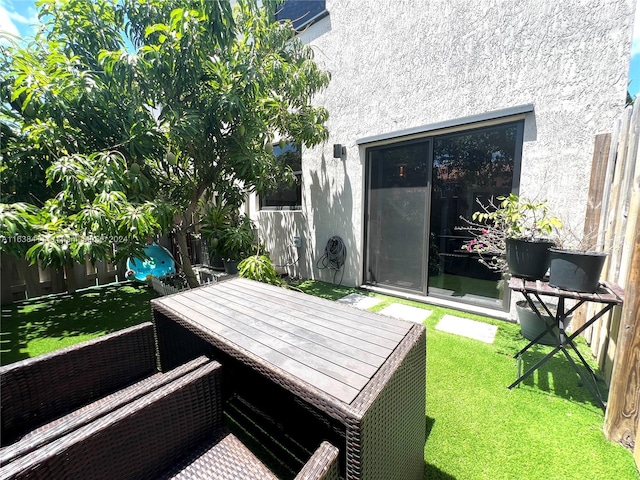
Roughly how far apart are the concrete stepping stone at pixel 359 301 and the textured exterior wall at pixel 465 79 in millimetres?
516

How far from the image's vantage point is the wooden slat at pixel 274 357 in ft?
3.38

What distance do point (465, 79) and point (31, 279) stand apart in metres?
7.31

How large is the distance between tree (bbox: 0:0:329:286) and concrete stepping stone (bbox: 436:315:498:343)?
3.31 m

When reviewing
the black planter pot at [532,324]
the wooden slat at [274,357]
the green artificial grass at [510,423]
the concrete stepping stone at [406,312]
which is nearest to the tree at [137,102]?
the wooden slat at [274,357]

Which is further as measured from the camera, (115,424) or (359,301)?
(359,301)

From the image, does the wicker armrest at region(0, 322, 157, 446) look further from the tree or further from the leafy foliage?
the leafy foliage

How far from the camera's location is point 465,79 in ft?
12.0

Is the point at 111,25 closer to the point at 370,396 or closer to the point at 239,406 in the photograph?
the point at 239,406

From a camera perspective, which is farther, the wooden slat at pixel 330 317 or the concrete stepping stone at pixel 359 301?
the concrete stepping stone at pixel 359 301

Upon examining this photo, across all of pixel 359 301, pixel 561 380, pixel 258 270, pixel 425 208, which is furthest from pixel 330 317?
pixel 425 208

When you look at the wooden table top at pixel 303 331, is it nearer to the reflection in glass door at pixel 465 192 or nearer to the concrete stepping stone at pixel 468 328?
the concrete stepping stone at pixel 468 328

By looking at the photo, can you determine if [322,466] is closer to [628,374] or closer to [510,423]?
[510,423]

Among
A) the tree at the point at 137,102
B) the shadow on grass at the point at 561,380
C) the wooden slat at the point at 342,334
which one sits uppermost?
the tree at the point at 137,102

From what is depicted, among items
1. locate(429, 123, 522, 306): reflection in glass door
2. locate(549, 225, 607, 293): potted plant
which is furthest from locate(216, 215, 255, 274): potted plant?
locate(549, 225, 607, 293): potted plant
